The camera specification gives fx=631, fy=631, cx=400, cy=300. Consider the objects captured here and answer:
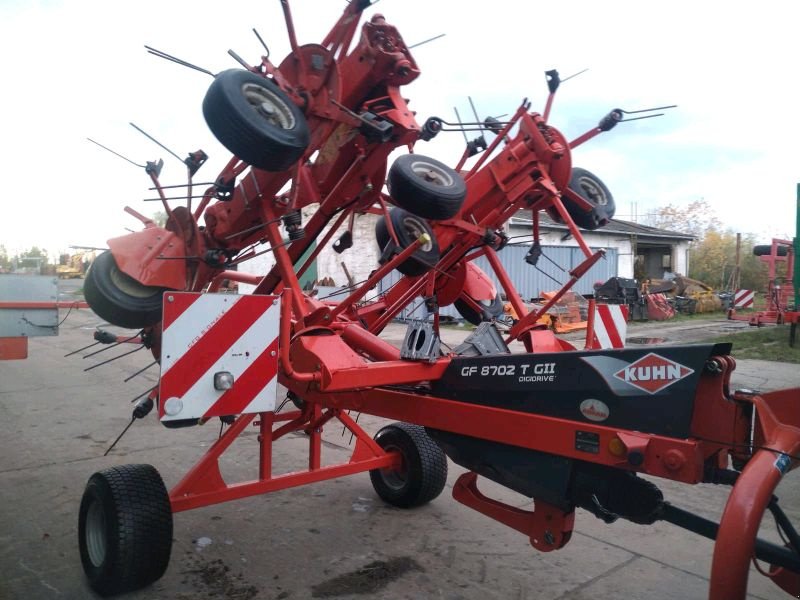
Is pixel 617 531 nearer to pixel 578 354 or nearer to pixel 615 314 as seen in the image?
pixel 615 314

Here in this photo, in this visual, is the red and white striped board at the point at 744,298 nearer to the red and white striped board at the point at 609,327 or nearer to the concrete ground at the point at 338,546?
the concrete ground at the point at 338,546

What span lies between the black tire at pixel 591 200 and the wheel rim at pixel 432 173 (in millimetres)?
1710

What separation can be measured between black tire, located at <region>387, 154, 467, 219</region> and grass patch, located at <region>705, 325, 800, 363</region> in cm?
1011

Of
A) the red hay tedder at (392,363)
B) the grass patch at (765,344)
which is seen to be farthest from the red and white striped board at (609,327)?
the grass patch at (765,344)

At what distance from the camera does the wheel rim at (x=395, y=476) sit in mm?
4719

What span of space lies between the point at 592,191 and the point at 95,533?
4.58m

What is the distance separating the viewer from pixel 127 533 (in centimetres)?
326

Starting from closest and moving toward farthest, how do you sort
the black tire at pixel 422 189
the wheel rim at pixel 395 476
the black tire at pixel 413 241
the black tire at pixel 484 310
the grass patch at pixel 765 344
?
the black tire at pixel 422 189, the black tire at pixel 413 241, the wheel rim at pixel 395 476, the black tire at pixel 484 310, the grass patch at pixel 765 344

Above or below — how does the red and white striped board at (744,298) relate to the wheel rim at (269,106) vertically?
below

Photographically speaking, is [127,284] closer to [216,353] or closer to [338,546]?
[216,353]

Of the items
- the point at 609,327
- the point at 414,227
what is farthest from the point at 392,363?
the point at 609,327

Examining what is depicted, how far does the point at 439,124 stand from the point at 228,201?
145cm

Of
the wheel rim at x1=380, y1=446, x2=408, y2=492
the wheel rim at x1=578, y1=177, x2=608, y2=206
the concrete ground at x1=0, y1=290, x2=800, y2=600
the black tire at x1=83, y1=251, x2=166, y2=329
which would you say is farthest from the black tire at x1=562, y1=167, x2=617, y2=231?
the black tire at x1=83, y1=251, x2=166, y2=329

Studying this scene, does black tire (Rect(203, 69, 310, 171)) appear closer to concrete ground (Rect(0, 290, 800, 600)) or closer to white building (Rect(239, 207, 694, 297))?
concrete ground (Rect(0, 290, 800, 600))
